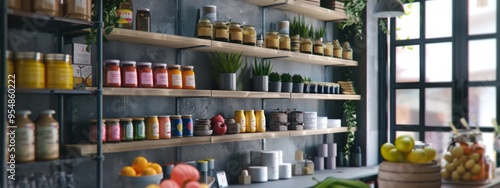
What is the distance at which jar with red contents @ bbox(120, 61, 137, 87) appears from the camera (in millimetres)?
2738

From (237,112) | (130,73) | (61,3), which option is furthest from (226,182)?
(61,3)

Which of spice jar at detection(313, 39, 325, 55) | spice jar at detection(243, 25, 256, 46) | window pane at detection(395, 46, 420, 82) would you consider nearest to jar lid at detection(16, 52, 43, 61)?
spice jar at detection(243, 25, 256, 46)

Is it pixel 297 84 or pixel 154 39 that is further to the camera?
pixel 297 84

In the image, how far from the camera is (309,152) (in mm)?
4410

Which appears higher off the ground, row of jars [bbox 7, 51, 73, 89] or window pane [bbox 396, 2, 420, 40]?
window pane [bbox 396, 2, 420, 40]

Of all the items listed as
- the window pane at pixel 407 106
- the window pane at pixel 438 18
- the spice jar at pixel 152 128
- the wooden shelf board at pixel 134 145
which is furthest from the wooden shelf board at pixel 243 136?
the window pane at pixel 438 18

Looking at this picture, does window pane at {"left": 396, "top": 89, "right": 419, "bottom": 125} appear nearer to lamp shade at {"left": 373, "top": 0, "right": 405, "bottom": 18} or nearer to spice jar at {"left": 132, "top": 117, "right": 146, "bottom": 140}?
lamp shade at {"left": 373, "top": 0, "right": 405, "bottom": 18}

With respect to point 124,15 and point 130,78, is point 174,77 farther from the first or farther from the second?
point 124,15

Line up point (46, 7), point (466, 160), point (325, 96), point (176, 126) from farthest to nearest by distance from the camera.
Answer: point (325, 96)
point (176, 126)
point (466, 160)
point (46, 7)

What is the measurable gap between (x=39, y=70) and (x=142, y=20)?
80 centimetres

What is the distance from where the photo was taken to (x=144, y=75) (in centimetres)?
282

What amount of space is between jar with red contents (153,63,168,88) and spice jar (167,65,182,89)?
0.06 metres

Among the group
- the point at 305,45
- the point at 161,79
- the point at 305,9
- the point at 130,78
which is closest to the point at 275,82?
the point at 305,45

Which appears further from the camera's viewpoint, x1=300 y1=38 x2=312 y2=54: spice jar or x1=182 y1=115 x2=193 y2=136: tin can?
x1=300 y1=38 x2=312 y2=54: spice jar
